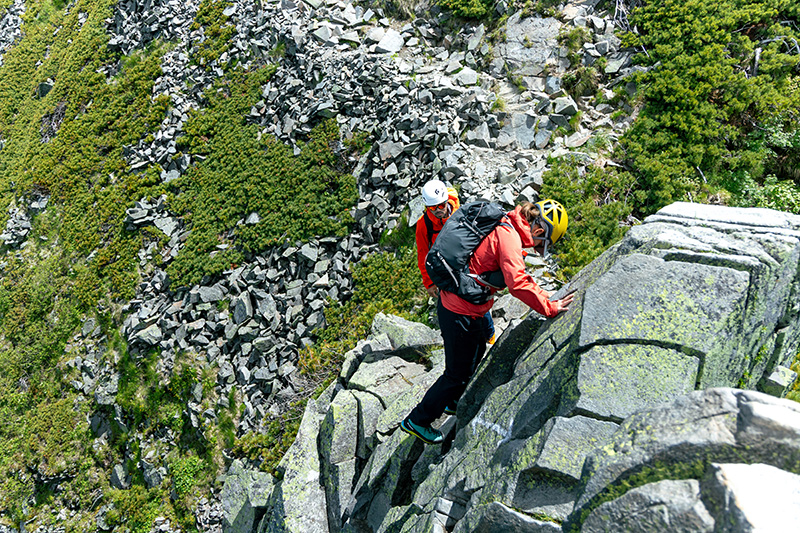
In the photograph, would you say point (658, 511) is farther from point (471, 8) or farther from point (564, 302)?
point (471, 8)

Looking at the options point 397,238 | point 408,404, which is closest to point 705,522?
point 408,404

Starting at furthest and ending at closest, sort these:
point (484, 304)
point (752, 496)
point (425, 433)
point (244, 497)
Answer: point (244, 497)
point (425, 433)
point (484, 304)
point (752, 496)

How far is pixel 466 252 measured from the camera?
6.00 meters

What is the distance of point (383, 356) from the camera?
1010 centimetres

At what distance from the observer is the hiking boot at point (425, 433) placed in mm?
6922

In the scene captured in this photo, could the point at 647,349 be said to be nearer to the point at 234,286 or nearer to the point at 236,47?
the point at 234,286

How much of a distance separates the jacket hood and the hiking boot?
9.62 feet

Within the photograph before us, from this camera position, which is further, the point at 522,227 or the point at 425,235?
the point at 425,235

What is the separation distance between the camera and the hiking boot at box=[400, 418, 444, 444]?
6.92 metres

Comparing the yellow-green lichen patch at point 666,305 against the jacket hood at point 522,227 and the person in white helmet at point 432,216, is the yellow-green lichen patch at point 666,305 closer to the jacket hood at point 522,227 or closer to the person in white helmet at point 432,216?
the jacket hood at point 522,227

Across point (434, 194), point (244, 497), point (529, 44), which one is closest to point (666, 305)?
point (434, 194)

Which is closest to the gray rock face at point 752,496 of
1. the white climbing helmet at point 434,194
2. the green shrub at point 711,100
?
the white climbing helmet at point 434,194

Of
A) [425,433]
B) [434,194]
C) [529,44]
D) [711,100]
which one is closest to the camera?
[425,433]

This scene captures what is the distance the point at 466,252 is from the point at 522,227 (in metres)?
→ 0.76
